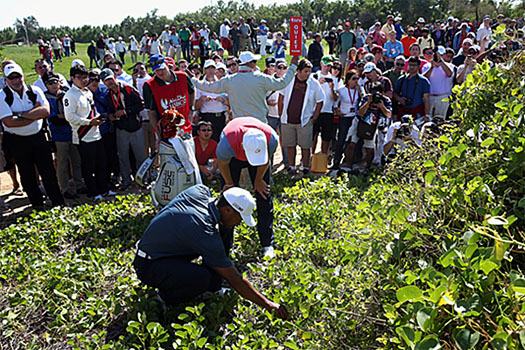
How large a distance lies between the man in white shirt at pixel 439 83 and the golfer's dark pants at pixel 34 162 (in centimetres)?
657

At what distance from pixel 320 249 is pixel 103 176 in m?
3.96

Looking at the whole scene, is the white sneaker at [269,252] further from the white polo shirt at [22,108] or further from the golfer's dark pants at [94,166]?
the white polo shirt at [22,108]

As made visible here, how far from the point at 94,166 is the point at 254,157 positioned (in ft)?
11.6

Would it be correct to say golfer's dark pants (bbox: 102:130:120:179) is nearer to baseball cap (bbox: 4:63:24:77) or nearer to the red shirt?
the red shirt

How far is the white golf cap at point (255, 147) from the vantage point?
375 centimetres

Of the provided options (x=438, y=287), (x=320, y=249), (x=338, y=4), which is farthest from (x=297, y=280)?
(x=338, y=4)

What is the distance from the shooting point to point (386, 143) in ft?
22.6

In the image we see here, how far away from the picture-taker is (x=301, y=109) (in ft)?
23.0

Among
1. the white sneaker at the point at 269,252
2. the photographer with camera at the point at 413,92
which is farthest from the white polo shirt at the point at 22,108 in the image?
the photographer with camera at the point at 413,92

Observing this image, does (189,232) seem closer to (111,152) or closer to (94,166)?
(94,166)

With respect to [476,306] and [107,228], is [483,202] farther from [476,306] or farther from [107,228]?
[107,228]

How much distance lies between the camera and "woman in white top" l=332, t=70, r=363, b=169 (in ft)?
23.4

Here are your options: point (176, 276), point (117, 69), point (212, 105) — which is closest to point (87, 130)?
point (117, 69)

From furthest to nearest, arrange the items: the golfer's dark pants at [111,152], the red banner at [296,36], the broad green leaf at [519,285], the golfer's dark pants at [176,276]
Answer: the red banner at [296,36] → the golfer's dark pants at [111,152] → the golfer's dark pants at [176,276] → the broad green leaf at [519,285]
